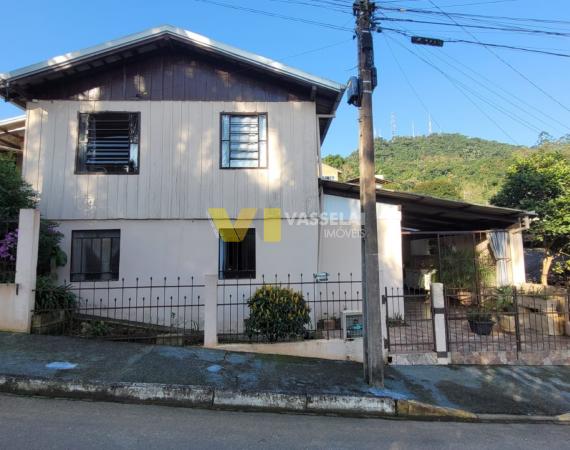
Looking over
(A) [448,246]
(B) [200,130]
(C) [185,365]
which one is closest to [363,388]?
(C) [185,365]

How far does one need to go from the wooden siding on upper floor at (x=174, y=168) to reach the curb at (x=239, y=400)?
4458mm

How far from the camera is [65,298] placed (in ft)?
24.6

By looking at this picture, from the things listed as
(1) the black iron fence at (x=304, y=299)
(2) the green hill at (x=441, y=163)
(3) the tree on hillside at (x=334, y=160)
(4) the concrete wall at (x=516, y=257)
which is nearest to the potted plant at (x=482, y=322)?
(1) the black iron fence at (x=304, y=299)

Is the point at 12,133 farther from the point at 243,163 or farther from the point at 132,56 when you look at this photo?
the point at 243,163

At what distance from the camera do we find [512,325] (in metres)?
8.82

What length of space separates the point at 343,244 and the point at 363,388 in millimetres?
5032

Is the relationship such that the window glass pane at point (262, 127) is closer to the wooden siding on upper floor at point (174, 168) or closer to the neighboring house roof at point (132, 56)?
the wooden siding on upper floor at point (174, 168)

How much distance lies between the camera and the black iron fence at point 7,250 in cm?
699

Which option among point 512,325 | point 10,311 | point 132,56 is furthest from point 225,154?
point 512,325

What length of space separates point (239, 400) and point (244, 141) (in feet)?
19.8

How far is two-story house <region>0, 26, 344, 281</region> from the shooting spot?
345 inches

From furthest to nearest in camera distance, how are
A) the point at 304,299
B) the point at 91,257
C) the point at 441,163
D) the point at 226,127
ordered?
the point at 441,163 → the point at 226,127 → the point at 91,257 → the point at 304,299

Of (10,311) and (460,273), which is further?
(460,273)

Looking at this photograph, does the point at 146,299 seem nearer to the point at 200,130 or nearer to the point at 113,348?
the point at 113,348
